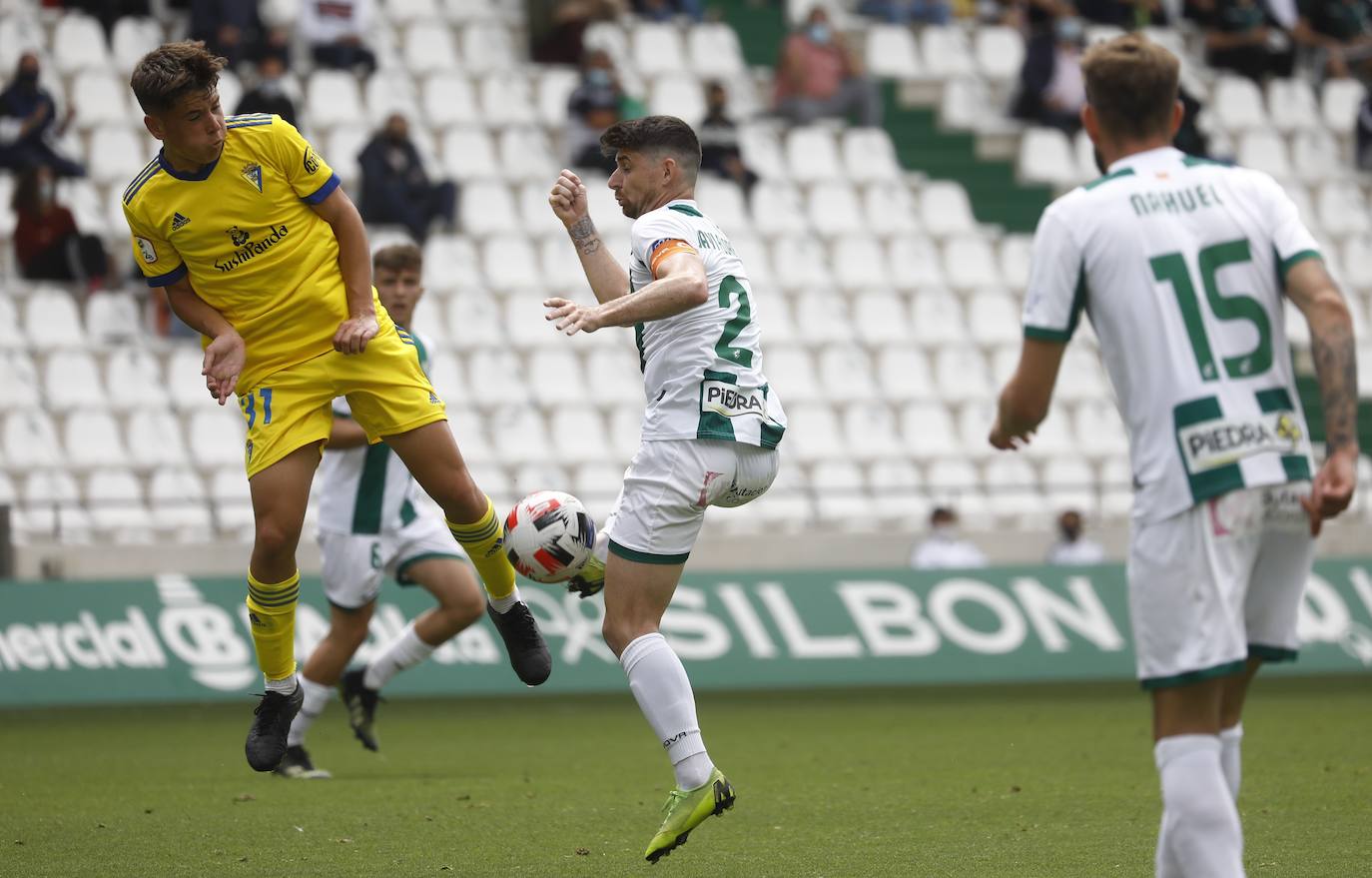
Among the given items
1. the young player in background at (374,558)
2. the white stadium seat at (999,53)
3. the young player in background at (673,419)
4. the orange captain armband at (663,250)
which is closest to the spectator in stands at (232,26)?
the young player in background at (374,558)

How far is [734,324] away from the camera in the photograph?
251 inches

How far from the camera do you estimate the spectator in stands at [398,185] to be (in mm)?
16641

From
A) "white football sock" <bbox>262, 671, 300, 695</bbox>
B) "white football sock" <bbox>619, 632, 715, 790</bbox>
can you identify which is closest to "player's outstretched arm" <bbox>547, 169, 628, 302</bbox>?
"white football sock" <bbox>619, 632, 715, 790</bbox>

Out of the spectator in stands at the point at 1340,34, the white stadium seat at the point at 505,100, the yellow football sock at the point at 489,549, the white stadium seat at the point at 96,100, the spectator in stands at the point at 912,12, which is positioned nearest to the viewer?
the yellow football sock at the point at 489,549

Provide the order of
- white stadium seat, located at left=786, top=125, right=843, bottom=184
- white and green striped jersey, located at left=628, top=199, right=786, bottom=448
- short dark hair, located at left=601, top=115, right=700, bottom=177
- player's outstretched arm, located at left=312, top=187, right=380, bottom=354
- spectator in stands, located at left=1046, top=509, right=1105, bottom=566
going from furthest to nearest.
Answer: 1. white stadium seat, located at left=786, top=125, right=843, bottom=184
2. spectator in stands, located at left=1046, top=509, right=1105, bottom=566
3. player's outstretched arm, located at left=312, top=187, right=380, bottom=354
4. short dark hair, located at left=601, top=115, right=700, bottom=177
5. white and green striped jersey, located at left=628, top=199, right=786, bottom=448

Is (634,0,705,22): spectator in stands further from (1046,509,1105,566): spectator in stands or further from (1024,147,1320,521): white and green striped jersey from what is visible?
(1024,147,1320,521): white and green striped jersey

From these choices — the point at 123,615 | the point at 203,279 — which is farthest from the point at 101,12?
the point at 203,279

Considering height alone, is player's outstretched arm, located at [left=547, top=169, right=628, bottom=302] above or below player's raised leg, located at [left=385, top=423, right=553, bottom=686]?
above

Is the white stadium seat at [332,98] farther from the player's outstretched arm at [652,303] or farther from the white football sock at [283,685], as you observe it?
the player's outstretched arm at [652,303]

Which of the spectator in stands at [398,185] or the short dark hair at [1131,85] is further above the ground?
the short dark hair at [1131,85]

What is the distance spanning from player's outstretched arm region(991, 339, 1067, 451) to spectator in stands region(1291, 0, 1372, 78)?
20246mm

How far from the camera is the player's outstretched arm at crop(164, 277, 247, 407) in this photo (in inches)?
256

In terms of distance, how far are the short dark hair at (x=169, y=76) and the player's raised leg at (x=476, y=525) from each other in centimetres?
146

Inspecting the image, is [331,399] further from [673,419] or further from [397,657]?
[397,657]
